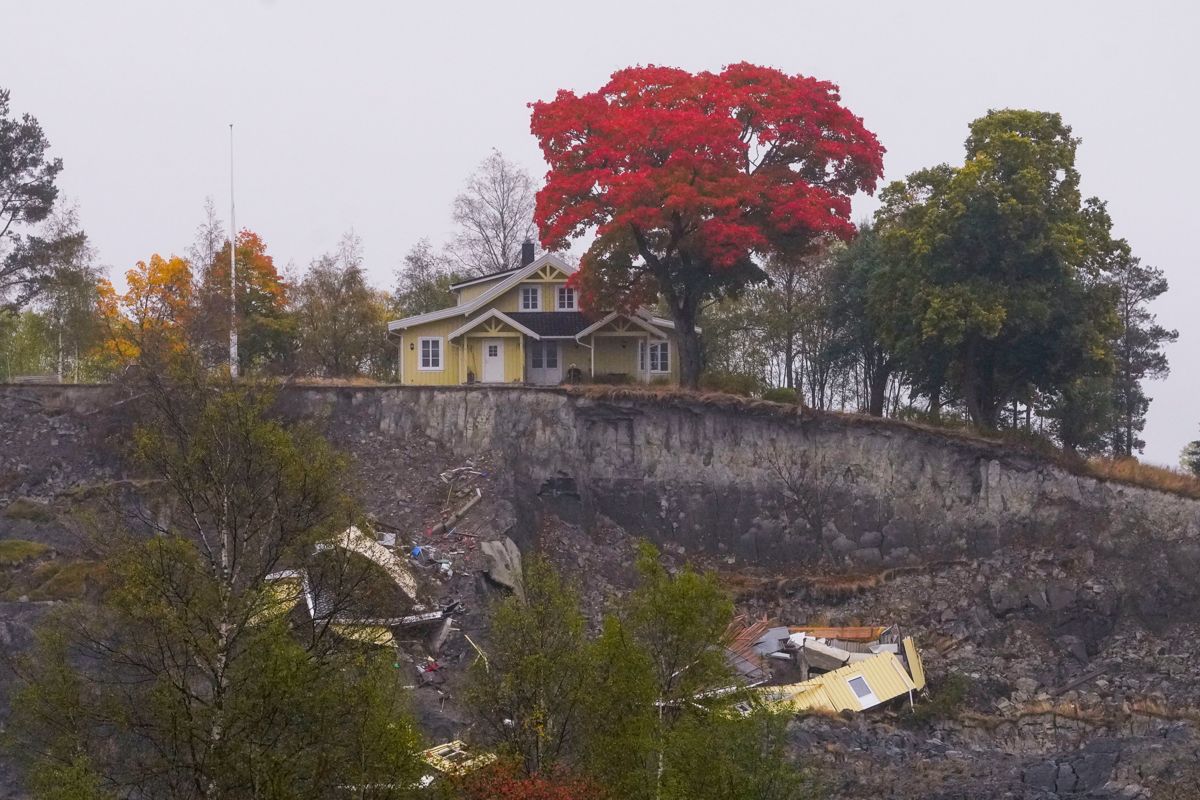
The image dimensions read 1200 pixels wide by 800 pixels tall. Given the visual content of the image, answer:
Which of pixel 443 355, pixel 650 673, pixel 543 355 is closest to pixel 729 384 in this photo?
pixel 543 355

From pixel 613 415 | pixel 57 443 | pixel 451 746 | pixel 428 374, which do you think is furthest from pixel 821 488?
pixel 57 443

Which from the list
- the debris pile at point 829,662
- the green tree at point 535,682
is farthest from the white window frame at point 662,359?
the green tree at point 535,682

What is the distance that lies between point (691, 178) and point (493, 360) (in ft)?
28.8

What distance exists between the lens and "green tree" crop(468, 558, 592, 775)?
979 inches

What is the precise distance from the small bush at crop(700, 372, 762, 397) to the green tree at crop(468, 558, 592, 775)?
78.8 feet

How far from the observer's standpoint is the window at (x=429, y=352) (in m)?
52.5

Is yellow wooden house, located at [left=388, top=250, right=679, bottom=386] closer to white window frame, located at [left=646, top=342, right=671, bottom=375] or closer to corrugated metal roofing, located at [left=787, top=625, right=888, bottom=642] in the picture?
white window frame, located at [left=646, top=342, right=671, bottom=375]

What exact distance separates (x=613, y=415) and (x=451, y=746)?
713 inches

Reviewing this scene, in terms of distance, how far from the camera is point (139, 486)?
44.5 metres

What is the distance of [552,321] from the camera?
52375 mm

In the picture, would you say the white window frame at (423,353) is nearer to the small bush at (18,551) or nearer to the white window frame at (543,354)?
the white window frame at (543,354)

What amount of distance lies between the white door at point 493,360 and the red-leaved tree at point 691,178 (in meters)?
3.77

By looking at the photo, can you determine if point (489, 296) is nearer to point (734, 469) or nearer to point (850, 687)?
point (734, 469)

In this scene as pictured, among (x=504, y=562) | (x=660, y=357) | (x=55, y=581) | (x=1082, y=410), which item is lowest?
(x=55, y=581)
